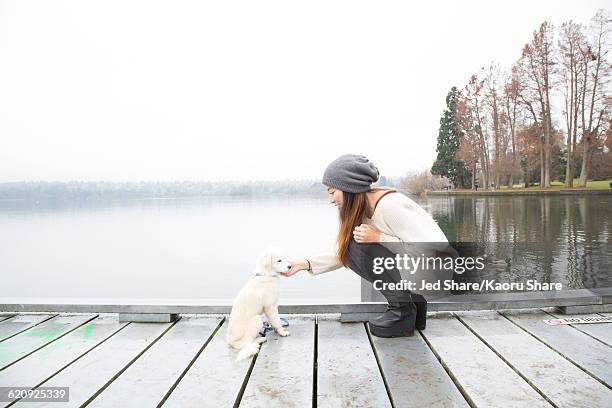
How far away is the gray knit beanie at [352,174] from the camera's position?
5.08 feet

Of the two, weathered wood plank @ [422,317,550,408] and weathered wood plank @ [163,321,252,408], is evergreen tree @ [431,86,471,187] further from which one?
weathered wood plank @ [163,321,252,408]

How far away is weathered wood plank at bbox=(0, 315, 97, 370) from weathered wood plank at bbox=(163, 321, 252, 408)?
0.66 metres

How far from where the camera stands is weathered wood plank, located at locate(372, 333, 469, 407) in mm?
1101

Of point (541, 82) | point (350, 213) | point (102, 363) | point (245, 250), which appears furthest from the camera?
point (541, 82)

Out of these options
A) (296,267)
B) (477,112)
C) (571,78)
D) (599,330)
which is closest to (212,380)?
(296,267)

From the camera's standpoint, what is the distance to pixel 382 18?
18.6ft

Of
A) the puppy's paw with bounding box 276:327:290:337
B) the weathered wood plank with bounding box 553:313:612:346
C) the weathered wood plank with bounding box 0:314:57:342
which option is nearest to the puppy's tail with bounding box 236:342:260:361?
the puppy's paw with bounding box 276:327:290:337

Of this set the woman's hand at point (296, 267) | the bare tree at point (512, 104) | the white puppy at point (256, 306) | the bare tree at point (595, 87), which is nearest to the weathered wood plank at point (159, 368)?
the white puppy at point (256, 306)

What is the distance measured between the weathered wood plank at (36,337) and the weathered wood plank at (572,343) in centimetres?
190

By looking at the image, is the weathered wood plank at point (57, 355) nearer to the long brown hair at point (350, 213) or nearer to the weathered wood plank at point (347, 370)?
the weathered wood plank at point (347, 370)

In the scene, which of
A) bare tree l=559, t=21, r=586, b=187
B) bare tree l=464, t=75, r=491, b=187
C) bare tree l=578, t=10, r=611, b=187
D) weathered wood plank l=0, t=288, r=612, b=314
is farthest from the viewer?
bare tree l=464, t=75, r=491, b=187

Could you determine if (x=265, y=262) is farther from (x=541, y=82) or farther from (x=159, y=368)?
(x=541, y=82)

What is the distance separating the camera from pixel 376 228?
1.60 m

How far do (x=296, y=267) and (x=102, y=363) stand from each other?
0.77 meters
